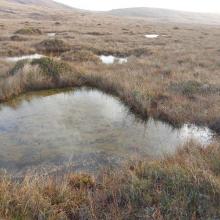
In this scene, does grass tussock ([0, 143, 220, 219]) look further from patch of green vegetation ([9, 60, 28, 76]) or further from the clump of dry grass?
the clump of dry grass

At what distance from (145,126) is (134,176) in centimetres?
422

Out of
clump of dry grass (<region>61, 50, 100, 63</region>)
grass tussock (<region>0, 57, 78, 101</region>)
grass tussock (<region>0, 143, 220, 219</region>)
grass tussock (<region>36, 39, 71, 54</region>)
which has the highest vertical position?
grass tussock (<region>0, 143, 220, 219</region>)

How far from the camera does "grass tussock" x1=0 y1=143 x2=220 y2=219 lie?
4.61m

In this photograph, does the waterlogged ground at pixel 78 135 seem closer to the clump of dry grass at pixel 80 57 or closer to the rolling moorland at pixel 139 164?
the rolling moorland at pixel 139 164

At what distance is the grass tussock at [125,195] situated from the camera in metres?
4.61

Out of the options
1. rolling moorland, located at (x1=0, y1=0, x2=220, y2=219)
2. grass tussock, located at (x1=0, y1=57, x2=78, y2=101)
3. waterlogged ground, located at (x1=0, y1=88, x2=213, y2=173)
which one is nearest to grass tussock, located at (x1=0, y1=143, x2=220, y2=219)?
rolling moorland, located at (x1=0, y1=0, x2=220, y2=219)

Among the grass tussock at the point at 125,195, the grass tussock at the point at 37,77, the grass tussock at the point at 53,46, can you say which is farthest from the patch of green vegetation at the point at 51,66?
the grass tussock at the point at 53,46

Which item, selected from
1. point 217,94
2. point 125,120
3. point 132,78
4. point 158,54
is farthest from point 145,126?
point 158,54

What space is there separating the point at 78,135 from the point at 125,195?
12.4ft

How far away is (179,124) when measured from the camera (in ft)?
31.2

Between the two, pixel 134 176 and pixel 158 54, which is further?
pixel 158 54

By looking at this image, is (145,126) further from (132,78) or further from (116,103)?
(132,78)

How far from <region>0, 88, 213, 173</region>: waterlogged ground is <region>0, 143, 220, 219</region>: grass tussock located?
1322 mm

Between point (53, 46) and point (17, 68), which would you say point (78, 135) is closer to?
point (17, 68)
